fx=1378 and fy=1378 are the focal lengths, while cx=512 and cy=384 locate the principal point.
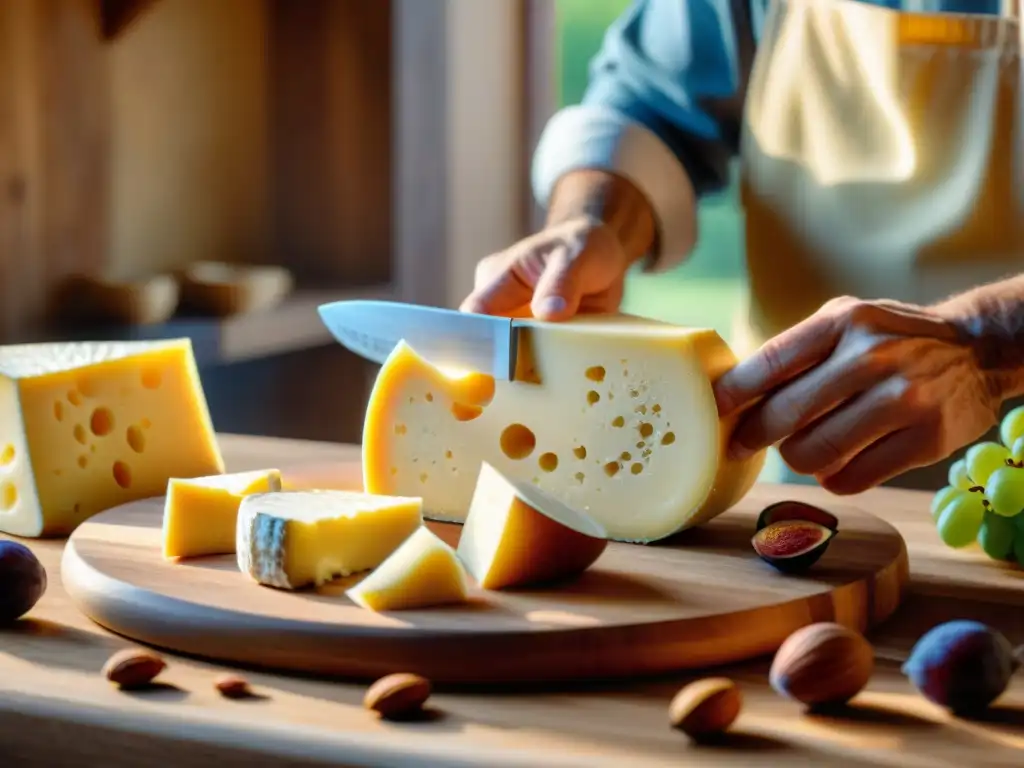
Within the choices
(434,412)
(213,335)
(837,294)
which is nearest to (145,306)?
(213,335)

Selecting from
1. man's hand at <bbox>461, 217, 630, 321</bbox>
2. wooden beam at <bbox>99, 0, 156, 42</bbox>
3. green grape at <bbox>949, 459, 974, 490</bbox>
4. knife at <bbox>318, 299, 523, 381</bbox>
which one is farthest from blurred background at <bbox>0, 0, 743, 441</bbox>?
green grape at <bbox>949, 459, 974, 490</bbox>

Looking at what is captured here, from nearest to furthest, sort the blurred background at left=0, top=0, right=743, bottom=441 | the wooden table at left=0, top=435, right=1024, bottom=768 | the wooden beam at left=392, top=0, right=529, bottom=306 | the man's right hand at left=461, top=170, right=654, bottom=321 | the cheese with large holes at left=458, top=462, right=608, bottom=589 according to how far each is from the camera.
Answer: the wooden table at left=0, top=435, right=1024, bottom=768, the cheese with large holes at left=458, top=462, right=608, bottom=589, the man's right hand at left=461, top=170, right=654, bottom=321, the blurred background at left=0, top=0, right=743, bottom=441, the wooden beam at left=392, top=0, right=529, bottom=306

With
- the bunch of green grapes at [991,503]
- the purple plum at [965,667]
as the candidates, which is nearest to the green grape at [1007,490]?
the bunch of green grapes at [991,503]

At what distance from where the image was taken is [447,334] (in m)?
1.30

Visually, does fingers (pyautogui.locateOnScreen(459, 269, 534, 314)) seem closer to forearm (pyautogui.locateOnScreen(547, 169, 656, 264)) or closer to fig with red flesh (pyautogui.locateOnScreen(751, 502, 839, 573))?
forearm (pyautogui.locateOnScreen(547, 169, 656, 264))

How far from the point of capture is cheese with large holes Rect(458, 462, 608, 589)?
40.4 inches

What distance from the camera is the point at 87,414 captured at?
131cm

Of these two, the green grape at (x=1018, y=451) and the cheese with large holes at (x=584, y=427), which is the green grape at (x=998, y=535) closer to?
the green grape at (x=1018, y=451)

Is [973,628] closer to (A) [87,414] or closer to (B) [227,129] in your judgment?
(A) [87,414]

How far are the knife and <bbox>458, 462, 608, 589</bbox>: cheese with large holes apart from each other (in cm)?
23

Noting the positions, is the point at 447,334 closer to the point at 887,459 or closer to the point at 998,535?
the point at 887,459

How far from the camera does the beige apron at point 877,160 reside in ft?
5.57

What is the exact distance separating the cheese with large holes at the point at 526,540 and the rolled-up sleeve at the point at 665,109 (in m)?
0.80

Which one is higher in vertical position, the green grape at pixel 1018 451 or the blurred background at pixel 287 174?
the blurred background at pixel 287 174
